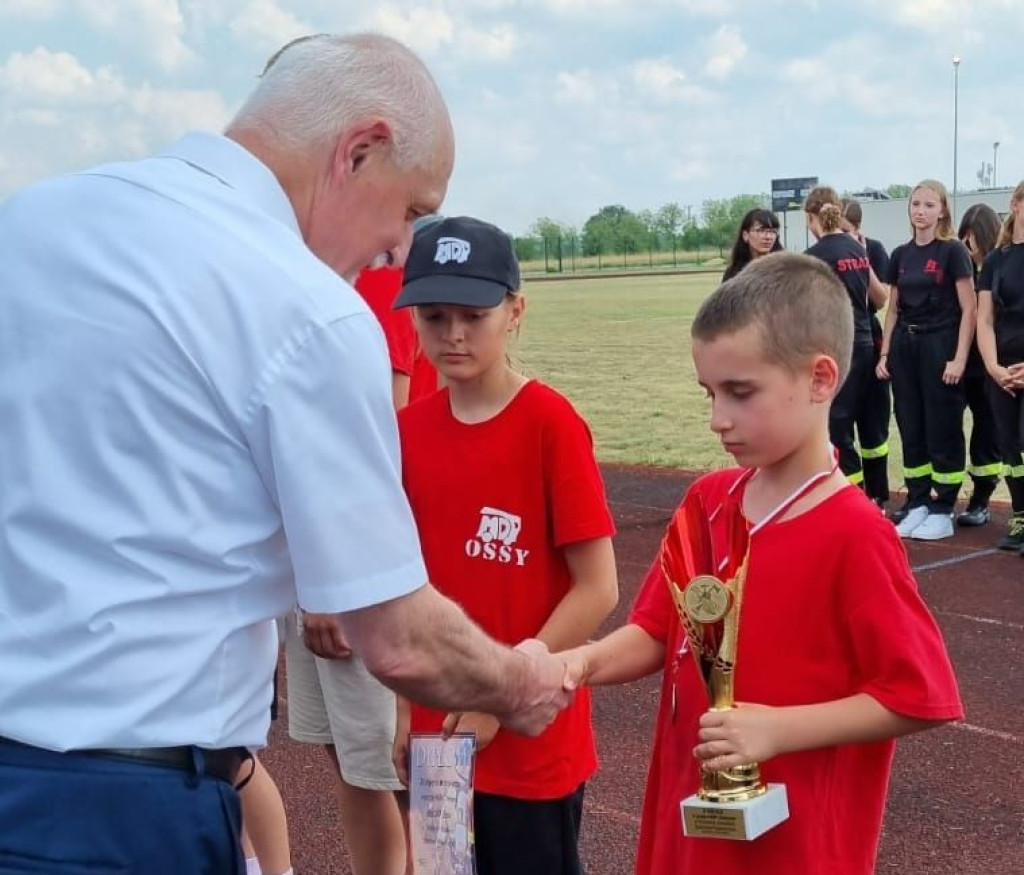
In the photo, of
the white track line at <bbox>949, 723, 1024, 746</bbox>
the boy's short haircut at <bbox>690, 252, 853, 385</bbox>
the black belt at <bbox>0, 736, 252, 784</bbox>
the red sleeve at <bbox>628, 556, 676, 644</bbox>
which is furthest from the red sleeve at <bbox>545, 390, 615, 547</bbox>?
the white track line at <bbox>949, 723, 1024, 746</bbox>

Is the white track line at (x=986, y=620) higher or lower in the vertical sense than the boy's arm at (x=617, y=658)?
lower

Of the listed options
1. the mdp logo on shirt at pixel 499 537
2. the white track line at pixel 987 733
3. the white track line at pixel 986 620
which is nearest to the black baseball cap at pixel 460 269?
the mdp logo on shirt at pixel 499 537

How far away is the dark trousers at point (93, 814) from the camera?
65.6 inches

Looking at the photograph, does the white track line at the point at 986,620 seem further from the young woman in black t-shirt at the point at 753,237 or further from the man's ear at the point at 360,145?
the man's ear at the point at 360,145

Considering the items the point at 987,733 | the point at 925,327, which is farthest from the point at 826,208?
the point at 987,733

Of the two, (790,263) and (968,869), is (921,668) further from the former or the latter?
(968,869)

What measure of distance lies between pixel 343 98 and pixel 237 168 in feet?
0.71

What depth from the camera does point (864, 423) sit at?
868cm

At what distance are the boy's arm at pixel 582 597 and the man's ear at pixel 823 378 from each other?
73 centimetres

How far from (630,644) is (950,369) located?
627cm

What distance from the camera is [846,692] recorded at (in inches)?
81.4

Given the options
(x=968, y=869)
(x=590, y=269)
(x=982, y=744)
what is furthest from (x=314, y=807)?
(x=590, y=269)

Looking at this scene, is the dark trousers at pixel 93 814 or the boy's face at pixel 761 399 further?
the boy's face at pixel 761 399

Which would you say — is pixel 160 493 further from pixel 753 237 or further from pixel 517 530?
pixel 753 237
